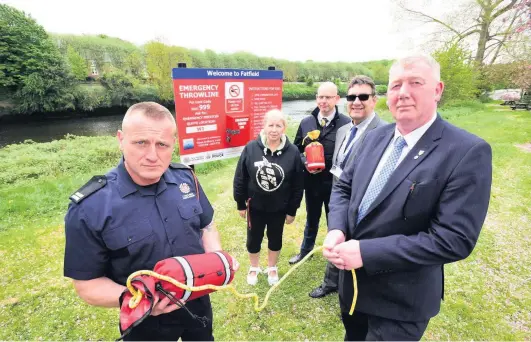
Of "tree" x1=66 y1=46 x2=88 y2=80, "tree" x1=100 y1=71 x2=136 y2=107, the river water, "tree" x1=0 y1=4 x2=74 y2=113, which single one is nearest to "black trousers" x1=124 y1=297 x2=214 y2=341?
the river water

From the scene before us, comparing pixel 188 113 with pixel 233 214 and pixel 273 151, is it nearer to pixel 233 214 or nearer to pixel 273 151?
pixel 273 151

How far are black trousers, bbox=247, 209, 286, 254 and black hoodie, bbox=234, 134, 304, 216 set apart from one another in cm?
12

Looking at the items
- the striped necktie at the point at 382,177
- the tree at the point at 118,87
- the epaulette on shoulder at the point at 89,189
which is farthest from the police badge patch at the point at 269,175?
the tree at the point at 118,87

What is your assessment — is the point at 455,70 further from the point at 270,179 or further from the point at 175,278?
the point at 175,278

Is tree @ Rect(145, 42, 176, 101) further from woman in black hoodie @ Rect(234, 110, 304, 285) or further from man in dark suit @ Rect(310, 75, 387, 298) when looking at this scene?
man in dark suit @ Rect(310, 75, 387, 298)

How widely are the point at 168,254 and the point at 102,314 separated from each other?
2296 mm

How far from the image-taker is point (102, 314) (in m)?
3.13

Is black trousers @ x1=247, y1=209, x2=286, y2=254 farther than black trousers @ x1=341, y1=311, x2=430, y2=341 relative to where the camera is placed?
Yes

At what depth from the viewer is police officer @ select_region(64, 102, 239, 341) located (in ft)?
4.83

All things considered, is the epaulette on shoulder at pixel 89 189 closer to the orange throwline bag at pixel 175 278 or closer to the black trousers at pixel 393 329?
the orange throwline bag at pixel 175 278

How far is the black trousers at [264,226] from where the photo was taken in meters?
3.39

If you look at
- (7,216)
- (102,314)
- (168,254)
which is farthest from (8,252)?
(168,254)

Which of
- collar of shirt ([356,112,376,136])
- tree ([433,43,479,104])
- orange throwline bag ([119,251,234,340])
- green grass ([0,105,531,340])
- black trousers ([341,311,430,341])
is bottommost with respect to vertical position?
green grass ([0,105,531,340])

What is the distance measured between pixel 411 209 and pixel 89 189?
1.91 m
